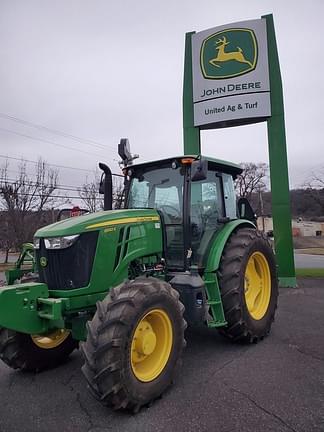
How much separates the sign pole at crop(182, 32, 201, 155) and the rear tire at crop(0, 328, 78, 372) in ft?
22.4

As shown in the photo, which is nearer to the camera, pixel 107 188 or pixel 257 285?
pixel 107 188

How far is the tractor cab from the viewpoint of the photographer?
14.5 feet

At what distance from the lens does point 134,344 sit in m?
3.28

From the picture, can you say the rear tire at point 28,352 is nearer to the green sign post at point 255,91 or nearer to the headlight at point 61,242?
the headlight at point 61,242

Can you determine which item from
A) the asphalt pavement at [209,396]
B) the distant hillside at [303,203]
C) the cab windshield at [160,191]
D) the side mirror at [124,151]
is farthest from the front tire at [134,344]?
the distant hillside at [303,203]

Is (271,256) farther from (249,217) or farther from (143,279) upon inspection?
(143,279)

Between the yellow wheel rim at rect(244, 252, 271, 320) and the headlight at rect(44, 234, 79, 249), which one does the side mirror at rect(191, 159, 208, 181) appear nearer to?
the headlight at rect(44, 234, 79, 249)

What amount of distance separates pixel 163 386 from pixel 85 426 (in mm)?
750

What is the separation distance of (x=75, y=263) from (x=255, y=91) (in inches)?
290

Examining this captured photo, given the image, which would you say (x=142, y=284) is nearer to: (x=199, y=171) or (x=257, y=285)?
(x=199, y=171)

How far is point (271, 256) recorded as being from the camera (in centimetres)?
537

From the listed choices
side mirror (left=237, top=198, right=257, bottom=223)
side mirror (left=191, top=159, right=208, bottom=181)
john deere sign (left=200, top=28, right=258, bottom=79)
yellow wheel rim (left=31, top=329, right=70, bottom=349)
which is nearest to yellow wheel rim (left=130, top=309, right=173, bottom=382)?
yellow wheel rim (left=31, top=329, right=70, bottom=349)

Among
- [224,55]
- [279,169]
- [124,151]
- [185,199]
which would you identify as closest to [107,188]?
[124,151]

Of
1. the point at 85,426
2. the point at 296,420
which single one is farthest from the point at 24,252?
the point at 296,420
